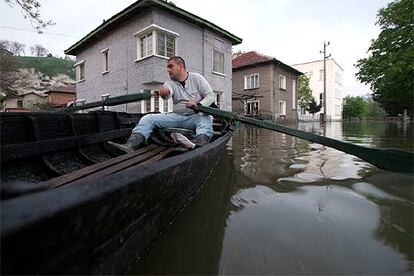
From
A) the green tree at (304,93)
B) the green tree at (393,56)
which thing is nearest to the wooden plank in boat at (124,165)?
the green tree at (393,56)

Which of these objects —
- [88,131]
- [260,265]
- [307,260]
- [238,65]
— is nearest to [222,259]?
[260,265]

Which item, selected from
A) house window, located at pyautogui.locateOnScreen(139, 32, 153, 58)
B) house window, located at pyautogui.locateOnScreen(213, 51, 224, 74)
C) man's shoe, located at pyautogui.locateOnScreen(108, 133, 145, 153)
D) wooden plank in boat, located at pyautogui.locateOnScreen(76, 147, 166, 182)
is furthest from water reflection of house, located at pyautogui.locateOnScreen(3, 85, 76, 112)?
wooden plank in boat, located at pyautogui.locateOnScreen(76, 147, 166, 182)

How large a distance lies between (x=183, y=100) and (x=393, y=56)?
73.0ft

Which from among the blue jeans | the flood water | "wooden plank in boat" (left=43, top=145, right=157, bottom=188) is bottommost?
the flood water

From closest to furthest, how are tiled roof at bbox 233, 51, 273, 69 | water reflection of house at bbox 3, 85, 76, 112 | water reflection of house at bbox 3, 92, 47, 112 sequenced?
tiled roof at bbox 233, 51, 273, 69, water reflection of house at bbox 3, 85, 76, 112, water reflection of house at bbox 3, 92, 47, 112

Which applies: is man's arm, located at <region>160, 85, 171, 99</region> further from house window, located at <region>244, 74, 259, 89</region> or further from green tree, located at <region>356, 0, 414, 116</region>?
house window, located at <region>244, 74, 259, 89</region>

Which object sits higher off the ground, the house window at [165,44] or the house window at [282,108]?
the house window at [165,44]

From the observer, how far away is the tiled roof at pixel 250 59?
83.8ft

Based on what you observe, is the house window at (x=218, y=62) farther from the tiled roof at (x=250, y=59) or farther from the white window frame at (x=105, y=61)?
the tiled roof at (x=250, y=59)

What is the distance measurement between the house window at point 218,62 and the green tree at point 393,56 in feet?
38.2

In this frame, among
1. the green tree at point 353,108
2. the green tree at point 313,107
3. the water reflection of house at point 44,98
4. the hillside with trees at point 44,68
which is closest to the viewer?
the green tree at point 313,107

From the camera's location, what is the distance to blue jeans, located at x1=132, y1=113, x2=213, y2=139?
150 inches

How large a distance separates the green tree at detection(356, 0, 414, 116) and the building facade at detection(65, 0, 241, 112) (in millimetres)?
11245

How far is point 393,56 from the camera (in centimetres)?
2117
